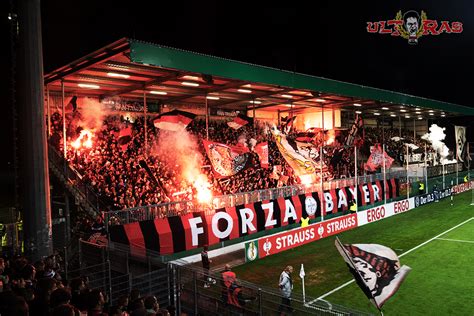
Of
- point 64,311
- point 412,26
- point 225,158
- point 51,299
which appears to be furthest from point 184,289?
point 412,26

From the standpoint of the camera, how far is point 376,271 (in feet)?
23.7

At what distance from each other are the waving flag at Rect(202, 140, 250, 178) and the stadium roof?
9.30 ft

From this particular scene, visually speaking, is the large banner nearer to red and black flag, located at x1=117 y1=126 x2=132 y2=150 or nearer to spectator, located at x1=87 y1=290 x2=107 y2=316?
red and black flag, located at x1=117 y1=126 x2=132 y2=150

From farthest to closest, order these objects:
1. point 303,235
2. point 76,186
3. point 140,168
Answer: point 303,235
point 140,168
point 76,186

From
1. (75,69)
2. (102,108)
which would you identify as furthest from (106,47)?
(102,108)

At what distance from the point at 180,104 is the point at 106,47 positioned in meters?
13.1

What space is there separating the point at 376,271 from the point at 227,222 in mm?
11451

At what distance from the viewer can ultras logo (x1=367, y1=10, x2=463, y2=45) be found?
5301cm

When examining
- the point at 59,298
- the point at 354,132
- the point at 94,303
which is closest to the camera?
the point at 59,298

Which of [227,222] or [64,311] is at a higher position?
[64,311]

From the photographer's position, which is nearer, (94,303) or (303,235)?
(94,303)

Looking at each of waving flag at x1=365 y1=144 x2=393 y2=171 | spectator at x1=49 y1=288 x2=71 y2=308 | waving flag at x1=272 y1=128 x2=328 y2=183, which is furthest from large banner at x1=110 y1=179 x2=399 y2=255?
spectator at x1=49 y1=288 x2=71 y2=308

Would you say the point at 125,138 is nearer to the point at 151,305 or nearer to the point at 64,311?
the point at 151,305

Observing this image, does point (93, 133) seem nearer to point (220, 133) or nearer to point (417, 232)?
point (220, 133)
